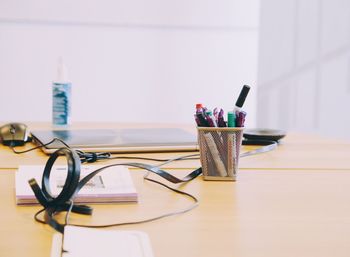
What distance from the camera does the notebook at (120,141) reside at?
1165mm

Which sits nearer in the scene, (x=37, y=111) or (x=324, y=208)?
(x=324, y=208)

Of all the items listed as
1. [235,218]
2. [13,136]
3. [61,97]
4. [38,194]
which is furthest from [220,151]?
[61,97]

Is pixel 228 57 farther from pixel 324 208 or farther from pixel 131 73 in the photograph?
pixel 324 208

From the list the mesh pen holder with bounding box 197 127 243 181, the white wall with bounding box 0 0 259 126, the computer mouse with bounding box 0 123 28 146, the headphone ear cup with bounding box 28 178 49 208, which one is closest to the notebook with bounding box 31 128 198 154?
the computer mouse with bounding box 0 123 28 146

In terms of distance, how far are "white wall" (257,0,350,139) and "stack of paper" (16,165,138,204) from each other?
2212 millimetres

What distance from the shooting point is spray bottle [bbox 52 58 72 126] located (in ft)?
5.05

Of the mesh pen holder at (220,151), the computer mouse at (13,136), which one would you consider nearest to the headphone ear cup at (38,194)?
the mesh pen holder at (220,151)

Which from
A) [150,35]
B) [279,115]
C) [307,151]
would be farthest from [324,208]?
[279,115]

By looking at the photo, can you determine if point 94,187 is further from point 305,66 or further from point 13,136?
point 305,66

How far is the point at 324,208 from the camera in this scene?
0.75 metres

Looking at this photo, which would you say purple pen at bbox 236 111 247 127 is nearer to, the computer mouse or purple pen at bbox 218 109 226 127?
purple pen at bbox 218 109 226 127

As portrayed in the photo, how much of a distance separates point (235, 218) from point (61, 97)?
98cm

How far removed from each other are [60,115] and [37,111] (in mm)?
1169

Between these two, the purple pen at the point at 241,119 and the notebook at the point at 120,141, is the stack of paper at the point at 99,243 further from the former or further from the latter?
the notebook at the point at 120,141
